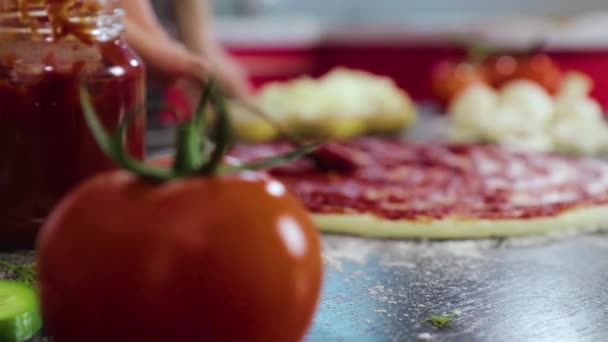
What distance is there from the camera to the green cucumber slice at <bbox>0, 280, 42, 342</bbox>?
63 cm

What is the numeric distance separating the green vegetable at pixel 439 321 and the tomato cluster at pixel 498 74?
5.19 ft

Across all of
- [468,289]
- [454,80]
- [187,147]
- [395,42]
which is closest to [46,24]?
[187,147]

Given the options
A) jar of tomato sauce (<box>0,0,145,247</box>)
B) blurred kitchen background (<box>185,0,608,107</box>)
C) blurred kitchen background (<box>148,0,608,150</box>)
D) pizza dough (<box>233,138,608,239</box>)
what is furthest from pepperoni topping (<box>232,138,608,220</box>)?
blurred kitchen background (<box>185,0,608,107</box>)

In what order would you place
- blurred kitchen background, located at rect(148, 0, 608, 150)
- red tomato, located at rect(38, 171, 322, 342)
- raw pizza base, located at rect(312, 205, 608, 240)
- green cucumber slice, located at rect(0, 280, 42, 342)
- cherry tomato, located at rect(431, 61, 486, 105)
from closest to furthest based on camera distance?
red tomato, located at rect(38, 171, 322, 342)
green cucumber slice, located at rect(0, 280, 42, 342)
raw pizza base, located at rect(312, 205, 608, 240)
cherry tomato, located at rect(431, 61, 486, 105)
blurred kitchen background, located at rect(148, 0, 608, 150)

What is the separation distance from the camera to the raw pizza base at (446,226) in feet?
3.41

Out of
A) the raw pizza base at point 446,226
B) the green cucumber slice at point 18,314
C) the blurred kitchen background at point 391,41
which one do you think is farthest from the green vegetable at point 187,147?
the blurred kitchen background at point 391,41

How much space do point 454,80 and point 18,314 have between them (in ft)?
5.86

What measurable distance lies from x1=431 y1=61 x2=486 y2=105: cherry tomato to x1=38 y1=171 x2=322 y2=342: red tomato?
1770 millimetres

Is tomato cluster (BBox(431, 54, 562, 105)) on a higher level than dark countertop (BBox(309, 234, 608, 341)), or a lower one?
lower

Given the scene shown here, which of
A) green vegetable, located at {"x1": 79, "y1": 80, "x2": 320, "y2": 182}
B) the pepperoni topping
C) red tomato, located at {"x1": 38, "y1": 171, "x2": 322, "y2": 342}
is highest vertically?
green vegetable, located at {"x1": 79, "y1": 80, "x2": 320, "y2": 182}

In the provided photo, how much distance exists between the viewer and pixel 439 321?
703 millimetres

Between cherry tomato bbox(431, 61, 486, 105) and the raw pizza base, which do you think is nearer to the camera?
the raw pizza base

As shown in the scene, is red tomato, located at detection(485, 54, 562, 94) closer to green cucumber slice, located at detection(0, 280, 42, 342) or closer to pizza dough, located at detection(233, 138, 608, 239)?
pizza dough, located at detection(233, 138, 608, 239)

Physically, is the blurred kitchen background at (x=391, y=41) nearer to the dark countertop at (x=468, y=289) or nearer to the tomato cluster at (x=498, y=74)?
the tomato cluster at (x=498, y=74)
